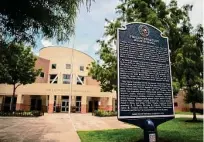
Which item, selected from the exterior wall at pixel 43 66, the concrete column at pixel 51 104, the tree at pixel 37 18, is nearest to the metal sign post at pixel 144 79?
the tree at pixel 37 18

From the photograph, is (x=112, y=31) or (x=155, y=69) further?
(x=112, y=31)

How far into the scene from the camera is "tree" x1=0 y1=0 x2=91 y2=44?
5738mm

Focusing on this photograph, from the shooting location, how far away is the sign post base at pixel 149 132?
527 centimetres

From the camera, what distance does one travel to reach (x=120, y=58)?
5.83 meters

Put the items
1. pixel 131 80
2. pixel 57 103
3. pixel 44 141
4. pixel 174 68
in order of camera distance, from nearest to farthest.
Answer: pixel 131 80 < pixel 44 141 < pixel 174 68 < pixel 57 103

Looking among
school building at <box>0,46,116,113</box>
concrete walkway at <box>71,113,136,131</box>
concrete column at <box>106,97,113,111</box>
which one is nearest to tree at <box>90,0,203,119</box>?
concrete walkway at <box>71,113,136,131</box>

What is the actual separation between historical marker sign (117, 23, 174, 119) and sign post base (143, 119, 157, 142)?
0.26 meters

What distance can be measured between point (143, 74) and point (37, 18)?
306 centimetres

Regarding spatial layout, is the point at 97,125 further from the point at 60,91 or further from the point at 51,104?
the point at 60,91

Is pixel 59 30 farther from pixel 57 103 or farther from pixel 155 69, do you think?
pixel 57 103

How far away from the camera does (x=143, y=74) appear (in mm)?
5988

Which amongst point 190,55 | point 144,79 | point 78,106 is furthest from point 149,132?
point 78,106

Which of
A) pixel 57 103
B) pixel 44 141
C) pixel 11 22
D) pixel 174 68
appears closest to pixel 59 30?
pixel 11 22

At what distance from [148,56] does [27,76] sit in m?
20.3
